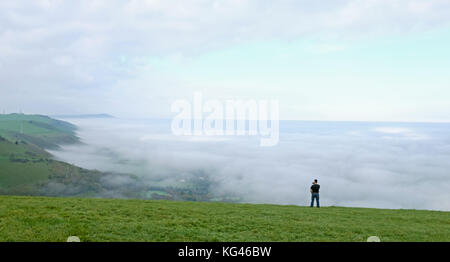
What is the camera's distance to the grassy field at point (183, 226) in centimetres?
1653

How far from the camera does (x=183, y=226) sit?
18859 millimetres

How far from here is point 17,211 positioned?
20.7 metres

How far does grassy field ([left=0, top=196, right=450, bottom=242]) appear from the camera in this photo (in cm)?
1653
